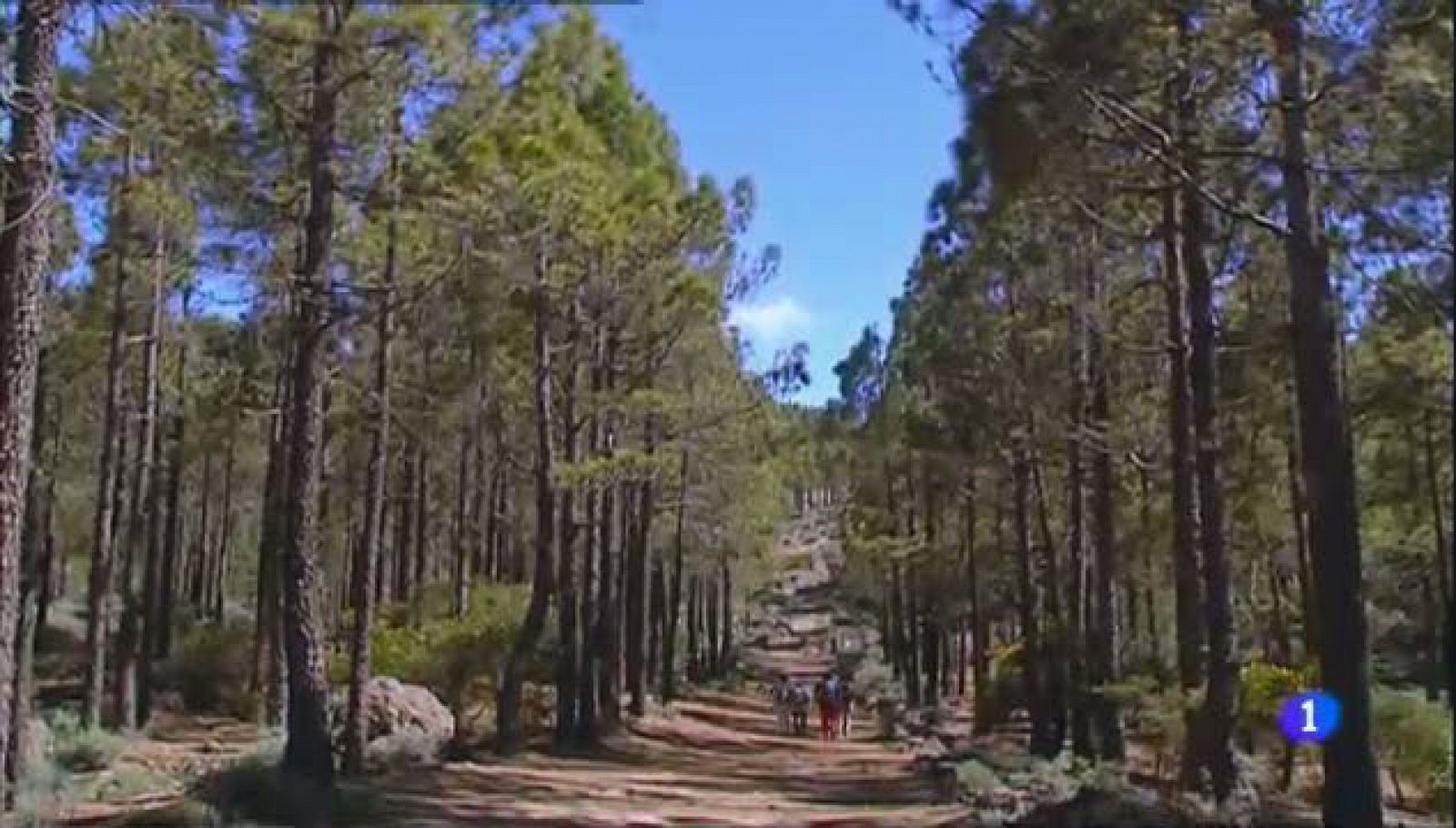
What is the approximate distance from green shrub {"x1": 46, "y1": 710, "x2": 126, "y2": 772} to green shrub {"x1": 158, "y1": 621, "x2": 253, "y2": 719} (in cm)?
922

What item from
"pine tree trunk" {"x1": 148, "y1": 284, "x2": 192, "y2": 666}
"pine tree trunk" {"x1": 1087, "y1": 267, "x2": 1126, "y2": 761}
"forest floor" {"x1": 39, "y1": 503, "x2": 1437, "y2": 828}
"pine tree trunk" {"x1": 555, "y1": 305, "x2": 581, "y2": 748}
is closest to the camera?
"forest floor" {"x1": 39, "y1": 503, "x2": 1437, "y2": 828}

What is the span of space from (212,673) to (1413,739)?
902 inches

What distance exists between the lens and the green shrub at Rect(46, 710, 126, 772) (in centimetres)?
2070

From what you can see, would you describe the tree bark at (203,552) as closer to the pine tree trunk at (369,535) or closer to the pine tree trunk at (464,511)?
the pine tree trunk at (464,511)

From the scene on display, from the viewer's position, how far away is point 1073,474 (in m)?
24.1

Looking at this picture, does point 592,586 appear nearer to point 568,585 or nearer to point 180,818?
point 568,585

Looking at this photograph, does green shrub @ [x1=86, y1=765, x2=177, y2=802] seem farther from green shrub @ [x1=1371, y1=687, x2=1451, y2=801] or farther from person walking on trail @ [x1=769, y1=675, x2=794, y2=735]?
person walking on trail @ [x1=769, y1=675, x2=794, y2=735]

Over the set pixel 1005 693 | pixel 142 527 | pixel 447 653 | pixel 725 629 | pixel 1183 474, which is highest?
pixel 142 527

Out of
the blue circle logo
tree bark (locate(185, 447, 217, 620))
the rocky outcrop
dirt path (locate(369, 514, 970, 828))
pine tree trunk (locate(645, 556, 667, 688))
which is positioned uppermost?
tree bark (locate(185, 447, 217, 620))

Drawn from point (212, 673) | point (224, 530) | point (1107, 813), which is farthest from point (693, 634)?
point (1107, 813)

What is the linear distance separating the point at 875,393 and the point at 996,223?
26.0 metres

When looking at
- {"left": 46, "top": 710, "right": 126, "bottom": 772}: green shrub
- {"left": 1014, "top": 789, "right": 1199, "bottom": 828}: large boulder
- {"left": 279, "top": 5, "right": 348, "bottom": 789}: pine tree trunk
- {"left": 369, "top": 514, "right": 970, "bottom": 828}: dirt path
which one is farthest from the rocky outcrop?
{"left": 1014, "top": 789, "right": 1199, "bottom": 828}: large boulder

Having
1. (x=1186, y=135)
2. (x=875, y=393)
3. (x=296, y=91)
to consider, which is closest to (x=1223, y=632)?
(x=1186, y=135)

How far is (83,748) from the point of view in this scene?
69.6 feet
